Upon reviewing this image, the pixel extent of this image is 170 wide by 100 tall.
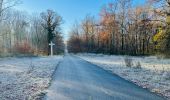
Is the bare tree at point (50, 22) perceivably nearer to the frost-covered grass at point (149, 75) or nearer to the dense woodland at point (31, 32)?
the dense woodland at point (31, 32)

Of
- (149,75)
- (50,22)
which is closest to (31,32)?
(50,22)

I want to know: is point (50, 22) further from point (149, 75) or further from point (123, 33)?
point (149, 75)

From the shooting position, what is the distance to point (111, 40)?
74.1 metres

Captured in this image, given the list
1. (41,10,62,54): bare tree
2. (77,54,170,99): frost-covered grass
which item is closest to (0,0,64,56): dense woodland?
(41,10,62,54): bare tree

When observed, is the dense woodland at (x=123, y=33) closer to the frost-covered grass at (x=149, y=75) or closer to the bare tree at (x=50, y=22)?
the bare tree at (x=50, y=22)

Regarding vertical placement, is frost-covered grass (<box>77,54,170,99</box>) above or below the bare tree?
below

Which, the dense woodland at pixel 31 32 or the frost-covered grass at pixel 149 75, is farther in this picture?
the dense woodland at pixel 31 32

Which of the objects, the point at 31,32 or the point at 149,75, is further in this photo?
the point at 31,32

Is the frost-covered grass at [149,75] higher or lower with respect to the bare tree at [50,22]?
lower

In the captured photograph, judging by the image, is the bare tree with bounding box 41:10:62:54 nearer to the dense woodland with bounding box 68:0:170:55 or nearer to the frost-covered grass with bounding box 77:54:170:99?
the dense woodland with bounding box 68:0:170:55

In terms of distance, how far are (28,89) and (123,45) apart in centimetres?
6262

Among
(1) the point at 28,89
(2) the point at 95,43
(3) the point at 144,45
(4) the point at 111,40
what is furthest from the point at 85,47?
(1) the point at 28,89

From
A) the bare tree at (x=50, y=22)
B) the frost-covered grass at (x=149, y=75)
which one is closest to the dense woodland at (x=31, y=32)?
the bare tree at (x=50, y=22)

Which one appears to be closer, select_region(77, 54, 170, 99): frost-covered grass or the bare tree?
select_region(77, 54, 170, 99): frost-covered grass
